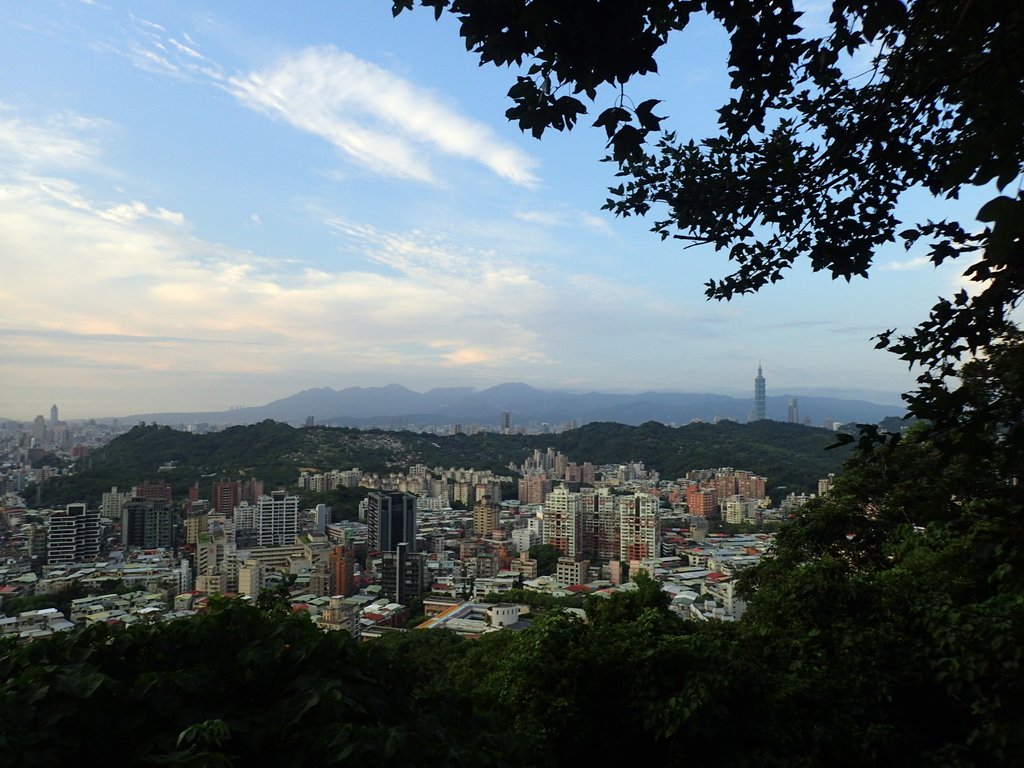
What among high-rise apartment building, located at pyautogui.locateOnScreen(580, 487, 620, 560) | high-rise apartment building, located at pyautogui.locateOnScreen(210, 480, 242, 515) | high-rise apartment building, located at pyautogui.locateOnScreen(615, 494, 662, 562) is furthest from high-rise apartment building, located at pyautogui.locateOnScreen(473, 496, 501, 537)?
high-rise apartment building, located at pyautogui.locateOnScreen(210, 480, 242, 515)

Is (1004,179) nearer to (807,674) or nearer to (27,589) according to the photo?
(807,674)

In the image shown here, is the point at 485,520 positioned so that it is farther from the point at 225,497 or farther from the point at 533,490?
the point at 225,497

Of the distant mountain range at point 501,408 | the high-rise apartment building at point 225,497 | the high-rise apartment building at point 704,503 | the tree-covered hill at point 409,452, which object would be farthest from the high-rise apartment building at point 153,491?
the distant mountain range at point 501,408

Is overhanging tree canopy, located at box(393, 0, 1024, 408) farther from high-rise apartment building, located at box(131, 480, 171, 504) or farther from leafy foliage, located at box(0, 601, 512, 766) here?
high-rise apartment building, located at box(131, 480, 171, 504)

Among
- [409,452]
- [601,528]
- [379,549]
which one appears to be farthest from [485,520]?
[409,452]

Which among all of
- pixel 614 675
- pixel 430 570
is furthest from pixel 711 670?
pixel 430 570

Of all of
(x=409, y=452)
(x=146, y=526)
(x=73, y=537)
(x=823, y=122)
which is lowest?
(x=146, y=526)
